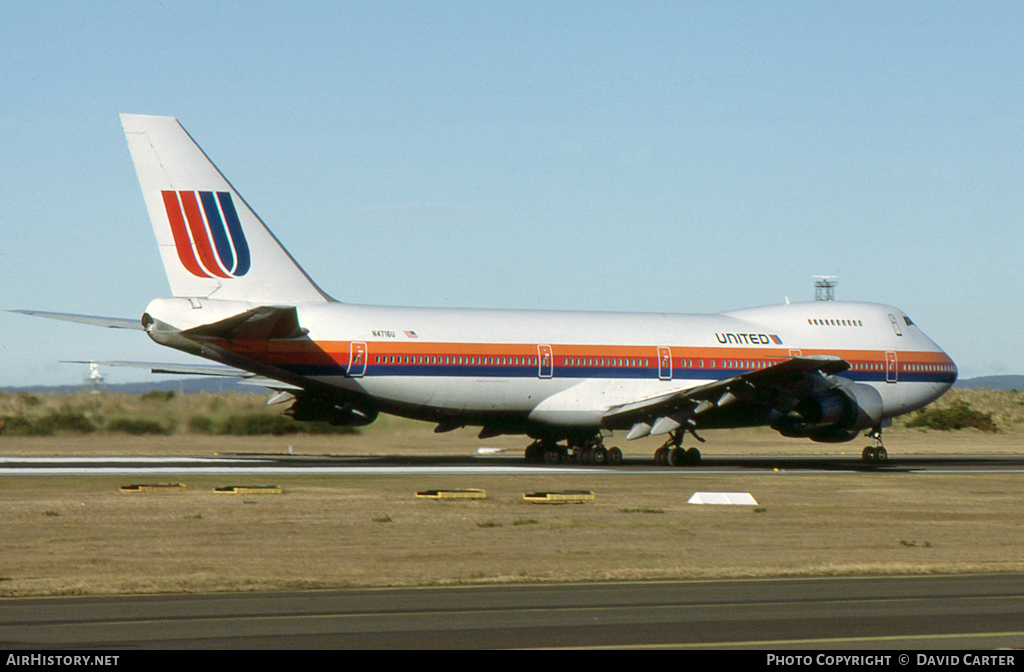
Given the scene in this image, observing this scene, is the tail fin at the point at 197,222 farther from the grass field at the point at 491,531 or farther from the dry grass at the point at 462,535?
the dry grass at the point at 462,535

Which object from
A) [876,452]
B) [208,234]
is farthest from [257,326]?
[876,452]

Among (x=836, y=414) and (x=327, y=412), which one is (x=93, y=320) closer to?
(x=327, y=412)

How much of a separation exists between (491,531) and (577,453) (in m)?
20.8

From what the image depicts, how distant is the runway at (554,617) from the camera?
393 inches

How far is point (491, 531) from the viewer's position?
1975 cm

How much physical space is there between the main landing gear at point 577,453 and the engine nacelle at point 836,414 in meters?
5.35

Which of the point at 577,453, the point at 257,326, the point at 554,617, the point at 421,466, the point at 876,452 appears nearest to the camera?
the point at 554,617

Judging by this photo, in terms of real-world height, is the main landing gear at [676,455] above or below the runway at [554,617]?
above

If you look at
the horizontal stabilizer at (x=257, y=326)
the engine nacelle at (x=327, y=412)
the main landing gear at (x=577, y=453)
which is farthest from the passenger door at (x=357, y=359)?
the main landing gear at (x=577, y=453)

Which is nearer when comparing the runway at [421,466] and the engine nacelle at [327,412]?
the runway at [421,466]

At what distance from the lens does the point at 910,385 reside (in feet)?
144
